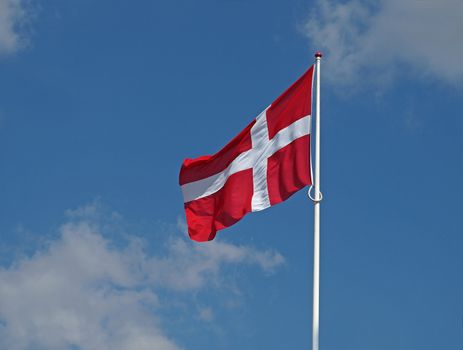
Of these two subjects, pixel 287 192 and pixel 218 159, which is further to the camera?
pixel 218 159

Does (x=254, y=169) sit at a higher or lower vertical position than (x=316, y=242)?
higher

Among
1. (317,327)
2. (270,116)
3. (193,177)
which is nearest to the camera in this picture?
(317,327)

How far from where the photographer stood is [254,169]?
2659 cm

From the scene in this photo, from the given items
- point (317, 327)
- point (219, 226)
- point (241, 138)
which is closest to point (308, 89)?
point (241, 138)

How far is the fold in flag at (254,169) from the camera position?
2541cm

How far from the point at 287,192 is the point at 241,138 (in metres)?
2.96

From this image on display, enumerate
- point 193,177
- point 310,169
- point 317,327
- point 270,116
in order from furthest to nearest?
point 193,177, point 270,116, point 310,169, point 317,327

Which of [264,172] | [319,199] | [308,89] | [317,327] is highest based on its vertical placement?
[308,89]

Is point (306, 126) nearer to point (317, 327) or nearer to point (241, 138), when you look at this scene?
point (241, 138)

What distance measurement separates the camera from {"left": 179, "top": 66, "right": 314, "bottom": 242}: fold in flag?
25.4 meters

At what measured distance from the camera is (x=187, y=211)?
2839 cm

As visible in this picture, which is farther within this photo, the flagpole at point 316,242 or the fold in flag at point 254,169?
the fold in flag at point 254,169

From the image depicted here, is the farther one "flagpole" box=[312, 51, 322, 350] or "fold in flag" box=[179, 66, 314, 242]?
"fold in flag" box=[179, 66, 314, 242]

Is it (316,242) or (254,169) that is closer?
(316,242)
